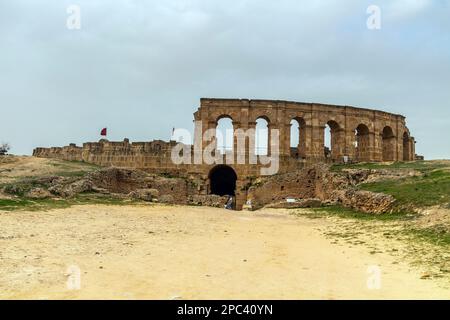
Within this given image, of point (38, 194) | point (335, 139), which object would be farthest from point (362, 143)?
point (38, 194)

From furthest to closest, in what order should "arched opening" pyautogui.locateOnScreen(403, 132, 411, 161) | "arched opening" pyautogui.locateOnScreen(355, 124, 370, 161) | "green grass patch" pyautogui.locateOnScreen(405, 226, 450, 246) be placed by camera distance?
"arched opening" pyautogui.locateOnScreen(403, 132, 411, 161)
"arched opening" pyautogui.locateOnScreen(355, 124, 370, 161)
"green grass patch" pyautogui.locateOnScreen(405, 226, 450, 246)

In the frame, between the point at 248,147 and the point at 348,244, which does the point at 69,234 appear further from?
the point at 248,147

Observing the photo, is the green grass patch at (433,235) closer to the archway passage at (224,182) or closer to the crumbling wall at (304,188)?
the crumbling wall at (304,188)

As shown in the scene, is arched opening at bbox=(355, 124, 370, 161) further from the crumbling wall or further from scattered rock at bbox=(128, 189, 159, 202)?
scattered rock at bbox=(128, 189, 159, 202)

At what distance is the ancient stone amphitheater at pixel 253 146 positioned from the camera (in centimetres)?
3384

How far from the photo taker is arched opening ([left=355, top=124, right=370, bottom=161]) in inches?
1537

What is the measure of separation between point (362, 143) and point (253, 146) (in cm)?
1123

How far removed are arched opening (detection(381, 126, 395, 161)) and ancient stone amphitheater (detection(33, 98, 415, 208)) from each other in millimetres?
95

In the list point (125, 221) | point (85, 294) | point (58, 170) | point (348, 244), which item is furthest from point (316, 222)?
point (58, 170)

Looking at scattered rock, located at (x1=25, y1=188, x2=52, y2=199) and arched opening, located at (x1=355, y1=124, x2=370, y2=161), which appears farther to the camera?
arched opening, located at (x1=355, y1=124, x2=370, y2=161)

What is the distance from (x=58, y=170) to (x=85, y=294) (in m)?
22.8

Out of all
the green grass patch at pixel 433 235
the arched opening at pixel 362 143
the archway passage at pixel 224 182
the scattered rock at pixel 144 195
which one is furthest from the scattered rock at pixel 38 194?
the arched opening at pixel 362 143

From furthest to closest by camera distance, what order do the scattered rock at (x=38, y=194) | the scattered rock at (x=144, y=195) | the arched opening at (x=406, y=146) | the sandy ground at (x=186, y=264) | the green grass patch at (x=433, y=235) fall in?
the arched opening at (x=406, y=146)
the scattered rock at (x=144, y=195)
the scattered rock at (x=38, y=194)
the green grass patch at (x=433, y=235)
the sandy ground at (x=186, y=264)

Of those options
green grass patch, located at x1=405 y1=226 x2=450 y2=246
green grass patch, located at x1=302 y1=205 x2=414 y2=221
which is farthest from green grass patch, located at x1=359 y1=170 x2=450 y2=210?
green grass patch, located at x1=405 y1=226 x2=450 y2=246
